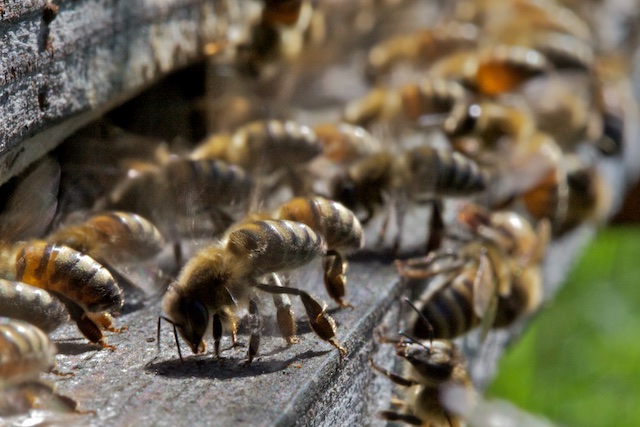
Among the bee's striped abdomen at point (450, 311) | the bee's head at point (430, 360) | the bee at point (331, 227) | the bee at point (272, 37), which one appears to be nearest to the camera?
the bee at point (331, 227)

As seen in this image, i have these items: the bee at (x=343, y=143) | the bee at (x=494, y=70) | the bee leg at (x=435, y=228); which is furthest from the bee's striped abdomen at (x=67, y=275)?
the bee at (x=494, y=70)

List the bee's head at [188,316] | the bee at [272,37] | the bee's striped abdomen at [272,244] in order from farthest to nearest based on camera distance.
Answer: the bee at [272,37] < the bee's striped abdomen at [272,244] < the bee's head at [188,316]

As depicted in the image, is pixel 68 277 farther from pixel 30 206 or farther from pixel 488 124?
pixel 488 124

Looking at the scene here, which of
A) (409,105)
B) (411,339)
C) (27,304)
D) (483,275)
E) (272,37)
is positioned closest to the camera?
(27,304)

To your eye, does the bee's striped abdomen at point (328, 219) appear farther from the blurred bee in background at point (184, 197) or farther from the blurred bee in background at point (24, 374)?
the blurred bee in background at point (24, 374)

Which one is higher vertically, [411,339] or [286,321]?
[286,321]

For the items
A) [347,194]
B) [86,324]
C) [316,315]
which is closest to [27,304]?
[86,324]

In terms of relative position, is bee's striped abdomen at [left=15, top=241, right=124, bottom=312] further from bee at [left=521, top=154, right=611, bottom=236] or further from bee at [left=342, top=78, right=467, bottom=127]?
bee at [left=521, top=154, right=611, bottom=236]
